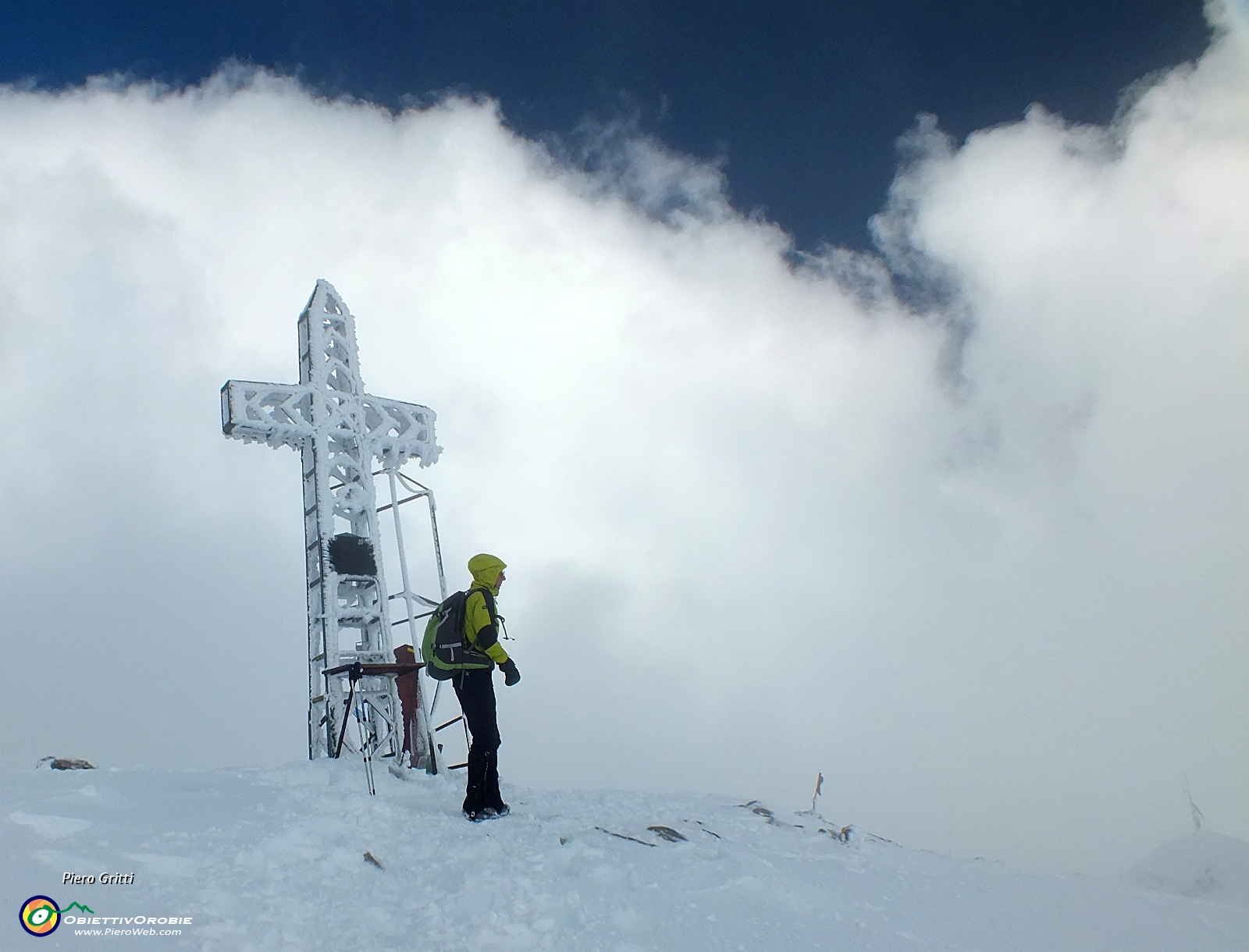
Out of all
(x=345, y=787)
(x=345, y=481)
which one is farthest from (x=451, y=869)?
(x=345, y=481)

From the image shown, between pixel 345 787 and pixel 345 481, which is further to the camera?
pixel 345 481

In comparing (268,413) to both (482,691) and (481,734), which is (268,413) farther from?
(481,734)

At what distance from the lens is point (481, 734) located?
9.00m

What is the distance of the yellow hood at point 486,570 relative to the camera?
952cm

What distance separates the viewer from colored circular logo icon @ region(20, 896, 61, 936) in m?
4.79

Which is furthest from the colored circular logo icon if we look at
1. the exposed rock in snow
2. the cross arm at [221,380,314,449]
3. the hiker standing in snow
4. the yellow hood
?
the exposed rock in snow

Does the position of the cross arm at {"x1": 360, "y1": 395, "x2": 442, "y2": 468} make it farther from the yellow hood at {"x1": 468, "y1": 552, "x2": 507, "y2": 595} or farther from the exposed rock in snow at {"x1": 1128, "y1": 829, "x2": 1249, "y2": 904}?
the exposed rock in snow at {"x1": 1128, "y1": 829, "x2": 1249, "y2": 904}

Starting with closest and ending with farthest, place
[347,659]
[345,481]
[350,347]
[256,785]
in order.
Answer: [256,785] < [347,659] < [345,481] < [350,347]

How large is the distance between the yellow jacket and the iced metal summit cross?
4.44m

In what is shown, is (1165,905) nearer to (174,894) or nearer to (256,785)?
(174,894)

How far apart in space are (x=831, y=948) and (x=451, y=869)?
310 cm

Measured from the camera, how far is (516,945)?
17.8 feet

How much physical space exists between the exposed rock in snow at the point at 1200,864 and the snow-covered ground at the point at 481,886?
399 feet

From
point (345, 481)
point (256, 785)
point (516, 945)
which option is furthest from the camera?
point (345, 481)
